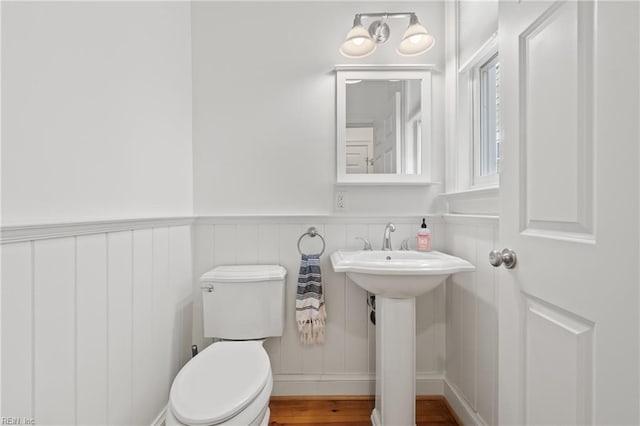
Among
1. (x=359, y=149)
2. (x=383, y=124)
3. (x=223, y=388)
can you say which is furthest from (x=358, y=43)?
(x=223, y=388)

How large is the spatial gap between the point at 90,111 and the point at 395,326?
1.42m

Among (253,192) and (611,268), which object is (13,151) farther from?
(611,268)

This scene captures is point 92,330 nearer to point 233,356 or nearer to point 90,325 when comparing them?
point 90,325

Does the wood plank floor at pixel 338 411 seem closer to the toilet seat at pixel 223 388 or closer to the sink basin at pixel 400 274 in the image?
the toilet seat at pixel 223 388

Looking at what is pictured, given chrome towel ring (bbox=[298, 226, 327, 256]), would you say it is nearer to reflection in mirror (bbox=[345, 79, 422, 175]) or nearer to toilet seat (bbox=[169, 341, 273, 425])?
reflection in mirror (bbox=[345, 79, 422, 175])

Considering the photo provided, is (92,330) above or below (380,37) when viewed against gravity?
below

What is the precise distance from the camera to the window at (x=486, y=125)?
4.72 ft

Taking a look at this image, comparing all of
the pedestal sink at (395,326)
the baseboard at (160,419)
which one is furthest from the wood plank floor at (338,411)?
the baseboard at (160,419)

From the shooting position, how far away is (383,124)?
171 cm

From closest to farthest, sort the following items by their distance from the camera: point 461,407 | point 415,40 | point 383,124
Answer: point 461,407
point 415,40
point 383,124

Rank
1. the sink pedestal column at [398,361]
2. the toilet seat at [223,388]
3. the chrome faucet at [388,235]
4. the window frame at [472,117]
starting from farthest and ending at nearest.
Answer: the chrome faucet at [388,235] → the window frame at [472,117] → the sink pedestal column at [398,361] → the toilet seat at [223,388]

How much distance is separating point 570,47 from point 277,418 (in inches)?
72.4

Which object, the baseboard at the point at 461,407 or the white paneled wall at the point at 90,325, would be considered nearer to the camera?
the white paneled wall at the point at 90,325

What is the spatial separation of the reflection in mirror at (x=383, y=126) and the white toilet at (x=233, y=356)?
2.62 feet
